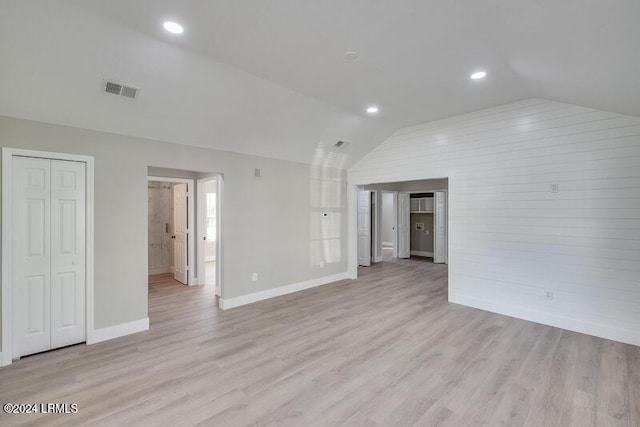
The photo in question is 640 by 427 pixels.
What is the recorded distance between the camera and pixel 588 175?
11.9 feet

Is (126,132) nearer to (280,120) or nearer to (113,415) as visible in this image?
(280,120)

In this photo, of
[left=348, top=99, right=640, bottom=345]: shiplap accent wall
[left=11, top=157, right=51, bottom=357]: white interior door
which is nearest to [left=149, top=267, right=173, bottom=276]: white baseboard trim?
[left=11, top=157, right=51, bottom=357]: white interior door

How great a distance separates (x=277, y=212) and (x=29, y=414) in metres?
3.76

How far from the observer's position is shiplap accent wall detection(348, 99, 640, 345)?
343cm

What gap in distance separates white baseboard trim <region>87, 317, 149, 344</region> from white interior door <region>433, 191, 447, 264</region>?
7506mm

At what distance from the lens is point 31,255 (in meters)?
3.09

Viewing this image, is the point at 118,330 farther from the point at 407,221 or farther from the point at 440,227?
the point at 407,221

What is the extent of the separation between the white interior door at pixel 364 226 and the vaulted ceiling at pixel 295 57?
4364 mm

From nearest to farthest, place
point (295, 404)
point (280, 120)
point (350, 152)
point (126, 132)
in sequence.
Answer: point (295, 404), point (126, 132), point (280, 120), point (350, 152)

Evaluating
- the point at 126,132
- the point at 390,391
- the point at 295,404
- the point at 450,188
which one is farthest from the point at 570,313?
the point at 126,132

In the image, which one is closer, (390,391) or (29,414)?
(29,414)

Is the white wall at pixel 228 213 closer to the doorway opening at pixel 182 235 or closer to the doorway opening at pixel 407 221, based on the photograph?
the doorway opening at pixel 182 235

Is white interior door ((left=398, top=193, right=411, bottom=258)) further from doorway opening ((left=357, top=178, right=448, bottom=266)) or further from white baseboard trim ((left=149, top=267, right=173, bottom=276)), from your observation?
white baseboard trim ((left=149, top=267, right=173, bottom=276))

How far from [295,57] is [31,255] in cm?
353
